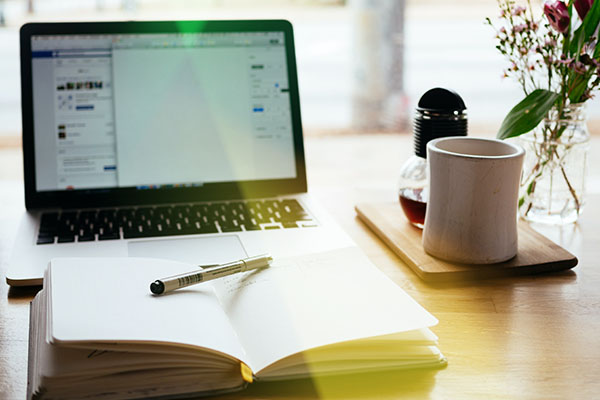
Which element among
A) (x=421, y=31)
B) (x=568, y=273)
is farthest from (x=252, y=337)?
(x=421, y=31)

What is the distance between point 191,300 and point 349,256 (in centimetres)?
22

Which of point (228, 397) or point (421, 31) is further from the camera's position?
point (421, 31)

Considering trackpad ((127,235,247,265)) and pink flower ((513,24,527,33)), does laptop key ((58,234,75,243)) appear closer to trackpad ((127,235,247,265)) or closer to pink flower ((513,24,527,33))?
trackpad ((127,235,247,265))

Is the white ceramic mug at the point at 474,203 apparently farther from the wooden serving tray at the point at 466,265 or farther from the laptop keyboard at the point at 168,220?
the laptop keyboard at the point at 168,220

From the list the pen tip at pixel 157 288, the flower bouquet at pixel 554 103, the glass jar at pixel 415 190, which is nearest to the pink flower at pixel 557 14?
the flower bouquet at pixel 554 103

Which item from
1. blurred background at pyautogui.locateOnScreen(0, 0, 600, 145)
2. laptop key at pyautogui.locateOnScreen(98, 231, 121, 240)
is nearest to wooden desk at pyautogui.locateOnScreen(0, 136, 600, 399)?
laptop key at pyautogui.locateOnScreen(98, 231, 121, 240)

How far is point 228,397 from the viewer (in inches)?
23.9

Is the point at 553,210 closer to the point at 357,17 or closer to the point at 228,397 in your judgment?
the point at 228,397

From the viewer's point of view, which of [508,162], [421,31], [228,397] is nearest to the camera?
[228,397]

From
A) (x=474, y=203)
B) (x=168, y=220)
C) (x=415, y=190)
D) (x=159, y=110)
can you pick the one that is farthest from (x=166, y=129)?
(x=474, y=203)

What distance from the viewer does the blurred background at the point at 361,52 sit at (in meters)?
4.37

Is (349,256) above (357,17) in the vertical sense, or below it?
below

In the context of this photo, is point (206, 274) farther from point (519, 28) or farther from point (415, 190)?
point (519, 28)

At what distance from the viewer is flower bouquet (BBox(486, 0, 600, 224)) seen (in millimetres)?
939
